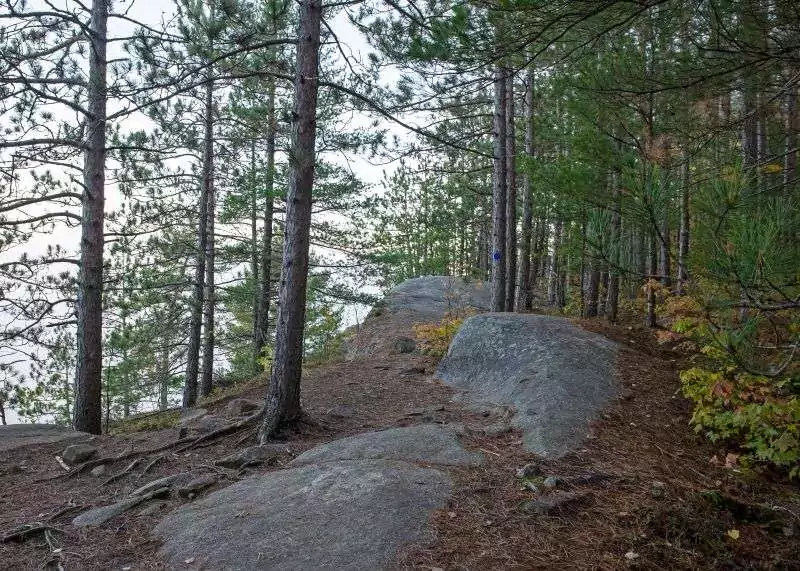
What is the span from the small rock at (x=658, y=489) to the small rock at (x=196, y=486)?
3.58m

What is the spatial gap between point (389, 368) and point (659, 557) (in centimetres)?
664

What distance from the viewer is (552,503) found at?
10.7 feet

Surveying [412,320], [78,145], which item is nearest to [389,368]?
[412,320]

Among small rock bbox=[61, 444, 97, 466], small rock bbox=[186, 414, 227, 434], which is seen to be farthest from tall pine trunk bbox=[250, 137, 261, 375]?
small rock bbox=[61, 444, 97, 466]

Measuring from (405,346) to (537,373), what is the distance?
499cm

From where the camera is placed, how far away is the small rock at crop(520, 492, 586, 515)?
10.6ft

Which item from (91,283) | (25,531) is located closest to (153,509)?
(25,531)

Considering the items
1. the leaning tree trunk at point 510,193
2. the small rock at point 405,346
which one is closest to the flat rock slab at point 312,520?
the small rock at point 405,346

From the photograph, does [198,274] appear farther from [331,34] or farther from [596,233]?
[596,233]

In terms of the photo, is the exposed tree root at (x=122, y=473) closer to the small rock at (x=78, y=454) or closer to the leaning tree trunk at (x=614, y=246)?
the small rock at (x=78, y=454)

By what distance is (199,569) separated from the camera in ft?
9.43

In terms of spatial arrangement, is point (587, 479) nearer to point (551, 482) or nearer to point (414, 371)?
point (551, 482)

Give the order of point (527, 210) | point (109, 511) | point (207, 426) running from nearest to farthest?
point (109, 511) → point (207, 426) → point (527, 210)

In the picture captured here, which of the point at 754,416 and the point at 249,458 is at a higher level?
the point at 754,416
